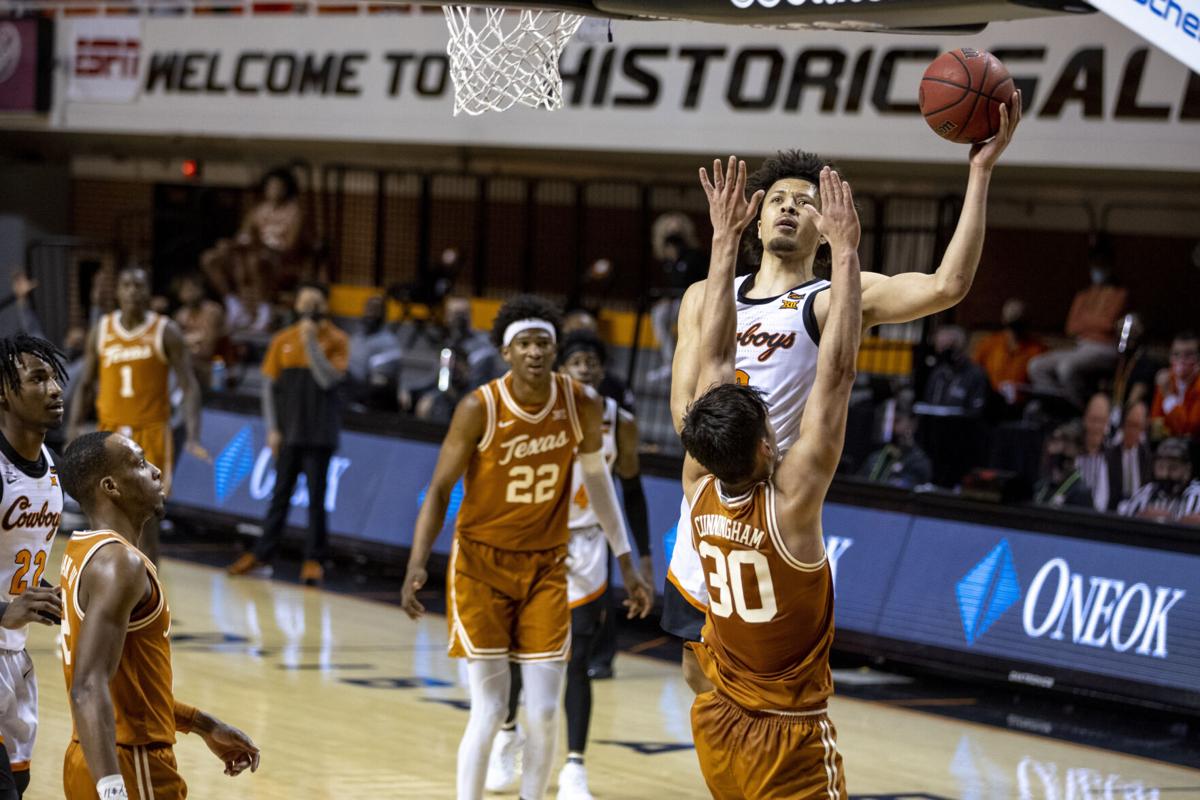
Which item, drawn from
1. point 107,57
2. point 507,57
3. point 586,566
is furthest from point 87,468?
point 107,57

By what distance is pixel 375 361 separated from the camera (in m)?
14.8

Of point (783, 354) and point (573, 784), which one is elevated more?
point (783, 354)

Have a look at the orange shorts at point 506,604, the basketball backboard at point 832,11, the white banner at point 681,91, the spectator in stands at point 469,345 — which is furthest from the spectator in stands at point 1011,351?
the basketball backboard at point 832,11

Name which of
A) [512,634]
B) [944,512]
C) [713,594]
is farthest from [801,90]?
[713,594]

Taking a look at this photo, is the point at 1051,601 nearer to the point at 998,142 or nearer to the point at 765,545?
the point at 998,142

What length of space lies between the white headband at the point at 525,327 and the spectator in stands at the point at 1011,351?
6.82 metres

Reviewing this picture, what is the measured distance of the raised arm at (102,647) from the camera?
395 centimetres

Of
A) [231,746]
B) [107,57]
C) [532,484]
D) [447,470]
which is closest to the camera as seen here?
[231,746]

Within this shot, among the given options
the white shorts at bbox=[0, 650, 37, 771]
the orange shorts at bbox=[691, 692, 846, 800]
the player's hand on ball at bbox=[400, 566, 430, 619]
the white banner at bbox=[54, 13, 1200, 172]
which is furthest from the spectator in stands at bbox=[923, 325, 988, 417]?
the white shorts at bbox=[0, 650, 37, 771]

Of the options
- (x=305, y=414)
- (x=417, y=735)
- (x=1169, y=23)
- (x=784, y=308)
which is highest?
(x=1169, y=23)

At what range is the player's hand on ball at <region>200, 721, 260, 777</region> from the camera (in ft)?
14.6

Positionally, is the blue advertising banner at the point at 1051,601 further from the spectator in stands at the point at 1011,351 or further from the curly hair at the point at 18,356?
the curly hair at the point at 18,356

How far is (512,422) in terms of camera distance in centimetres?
654

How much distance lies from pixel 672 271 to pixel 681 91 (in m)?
1.46
